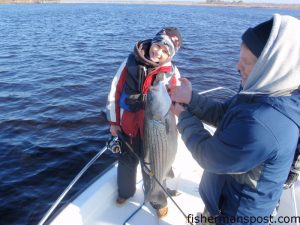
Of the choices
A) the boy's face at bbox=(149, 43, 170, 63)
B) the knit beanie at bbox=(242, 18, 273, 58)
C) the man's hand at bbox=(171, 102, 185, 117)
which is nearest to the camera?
the knit beanie at bbox=(242, 18, 273, 58)

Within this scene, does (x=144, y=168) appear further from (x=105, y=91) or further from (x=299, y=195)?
(x=105, y=91)

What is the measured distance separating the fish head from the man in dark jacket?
1.38 feet

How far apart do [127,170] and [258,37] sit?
2526mm

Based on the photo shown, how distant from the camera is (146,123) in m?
2.92

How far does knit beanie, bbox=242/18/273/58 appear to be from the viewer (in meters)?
1.80

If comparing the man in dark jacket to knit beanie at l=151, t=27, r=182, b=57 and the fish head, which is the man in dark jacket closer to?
the fish head

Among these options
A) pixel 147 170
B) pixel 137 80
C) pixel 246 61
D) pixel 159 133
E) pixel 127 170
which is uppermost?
pixel 246 61

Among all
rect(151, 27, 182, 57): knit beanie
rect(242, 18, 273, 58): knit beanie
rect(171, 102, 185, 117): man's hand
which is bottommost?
rect(171, 102, 185, 117): man's hand

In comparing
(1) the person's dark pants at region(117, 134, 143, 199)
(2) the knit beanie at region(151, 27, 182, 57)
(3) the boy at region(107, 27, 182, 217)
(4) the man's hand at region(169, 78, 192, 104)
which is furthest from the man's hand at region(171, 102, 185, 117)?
(1) the person's dark pants at region(117, 134, 143, 199)

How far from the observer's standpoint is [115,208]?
3953mm

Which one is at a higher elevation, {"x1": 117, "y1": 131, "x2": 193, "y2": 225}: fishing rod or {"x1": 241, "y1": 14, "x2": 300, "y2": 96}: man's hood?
{"x1": 241, "y1": 14, "x2": 300, "y2": 96}: man's hood

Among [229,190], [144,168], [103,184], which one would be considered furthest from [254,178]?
[103,184]

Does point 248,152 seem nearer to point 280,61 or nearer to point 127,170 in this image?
point 280,61

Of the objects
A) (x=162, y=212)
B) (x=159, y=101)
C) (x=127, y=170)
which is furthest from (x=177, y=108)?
→ (x=162, y=212)
